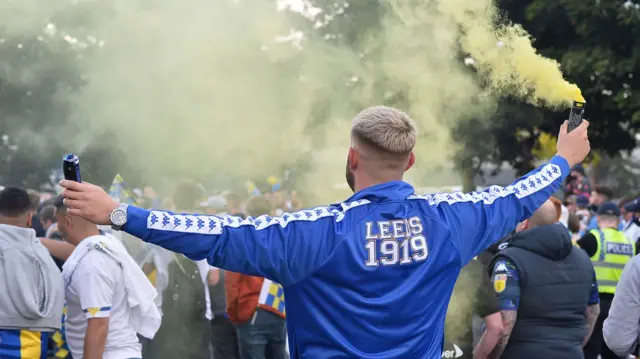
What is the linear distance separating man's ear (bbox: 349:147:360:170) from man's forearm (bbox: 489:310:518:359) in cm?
238

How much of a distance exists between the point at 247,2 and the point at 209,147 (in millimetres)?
1242

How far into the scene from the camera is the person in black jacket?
15.6 ft

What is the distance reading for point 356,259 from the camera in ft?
8.36

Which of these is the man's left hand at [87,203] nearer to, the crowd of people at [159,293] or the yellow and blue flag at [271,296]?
the crowd of people at [159,293]

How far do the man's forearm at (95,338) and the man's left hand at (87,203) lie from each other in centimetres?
221

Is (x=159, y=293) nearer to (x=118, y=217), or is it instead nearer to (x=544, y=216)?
(x=544, y=216)

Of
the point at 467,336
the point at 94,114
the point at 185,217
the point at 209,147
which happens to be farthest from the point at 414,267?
the point at 94,114

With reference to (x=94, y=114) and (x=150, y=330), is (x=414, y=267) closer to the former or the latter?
(x=150, y=330)

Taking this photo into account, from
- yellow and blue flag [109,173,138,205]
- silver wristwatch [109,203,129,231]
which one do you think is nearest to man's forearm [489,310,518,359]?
yellow and blue flag [109,173,138,205]

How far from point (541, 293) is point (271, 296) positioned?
111 inches

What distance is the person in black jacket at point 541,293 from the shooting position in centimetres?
476

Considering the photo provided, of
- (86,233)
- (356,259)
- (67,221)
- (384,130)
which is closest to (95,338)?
(86,233)

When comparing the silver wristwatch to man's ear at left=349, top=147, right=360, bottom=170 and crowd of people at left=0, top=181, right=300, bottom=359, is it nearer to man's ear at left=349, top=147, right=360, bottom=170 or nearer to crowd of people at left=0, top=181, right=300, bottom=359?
man's ear at left=349, top=147, right=360, bottom=170

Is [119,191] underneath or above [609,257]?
above
